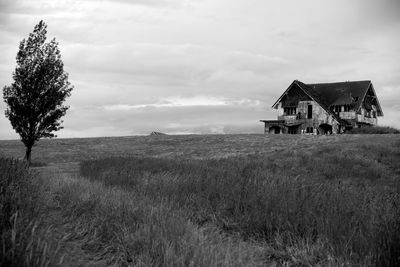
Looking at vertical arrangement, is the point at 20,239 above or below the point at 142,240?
above

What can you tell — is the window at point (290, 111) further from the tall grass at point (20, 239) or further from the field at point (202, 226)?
the tall grass at point (20, 239)

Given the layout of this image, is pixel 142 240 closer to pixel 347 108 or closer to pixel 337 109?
pixel 347 108

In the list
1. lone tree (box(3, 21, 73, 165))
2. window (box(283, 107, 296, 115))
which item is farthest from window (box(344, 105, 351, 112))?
lone tree (box(3, 21, 73, 165))

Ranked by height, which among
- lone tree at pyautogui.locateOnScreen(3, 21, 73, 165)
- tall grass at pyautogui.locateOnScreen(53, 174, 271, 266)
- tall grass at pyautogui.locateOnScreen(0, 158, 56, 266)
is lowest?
tall grass at pyautogui.locateOnScreen(53, 174, 271, 266)

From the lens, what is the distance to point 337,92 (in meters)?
46.5

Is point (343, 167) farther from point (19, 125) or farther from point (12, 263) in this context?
point (19, 125)

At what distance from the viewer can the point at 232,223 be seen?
5848 millimetres

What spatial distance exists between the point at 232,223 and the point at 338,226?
170 cm

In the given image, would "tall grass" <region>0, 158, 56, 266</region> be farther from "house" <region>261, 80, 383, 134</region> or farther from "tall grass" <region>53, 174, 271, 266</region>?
"house" <region>261, 80, 383, 134</region>

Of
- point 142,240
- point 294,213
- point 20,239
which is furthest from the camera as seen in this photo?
point 294,213

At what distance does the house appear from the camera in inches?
1672

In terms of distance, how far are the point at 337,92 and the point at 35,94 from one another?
129 feet

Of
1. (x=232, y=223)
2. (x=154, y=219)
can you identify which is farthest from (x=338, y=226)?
(x=154, y=219)

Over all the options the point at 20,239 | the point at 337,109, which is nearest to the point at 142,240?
the point at 20,239
